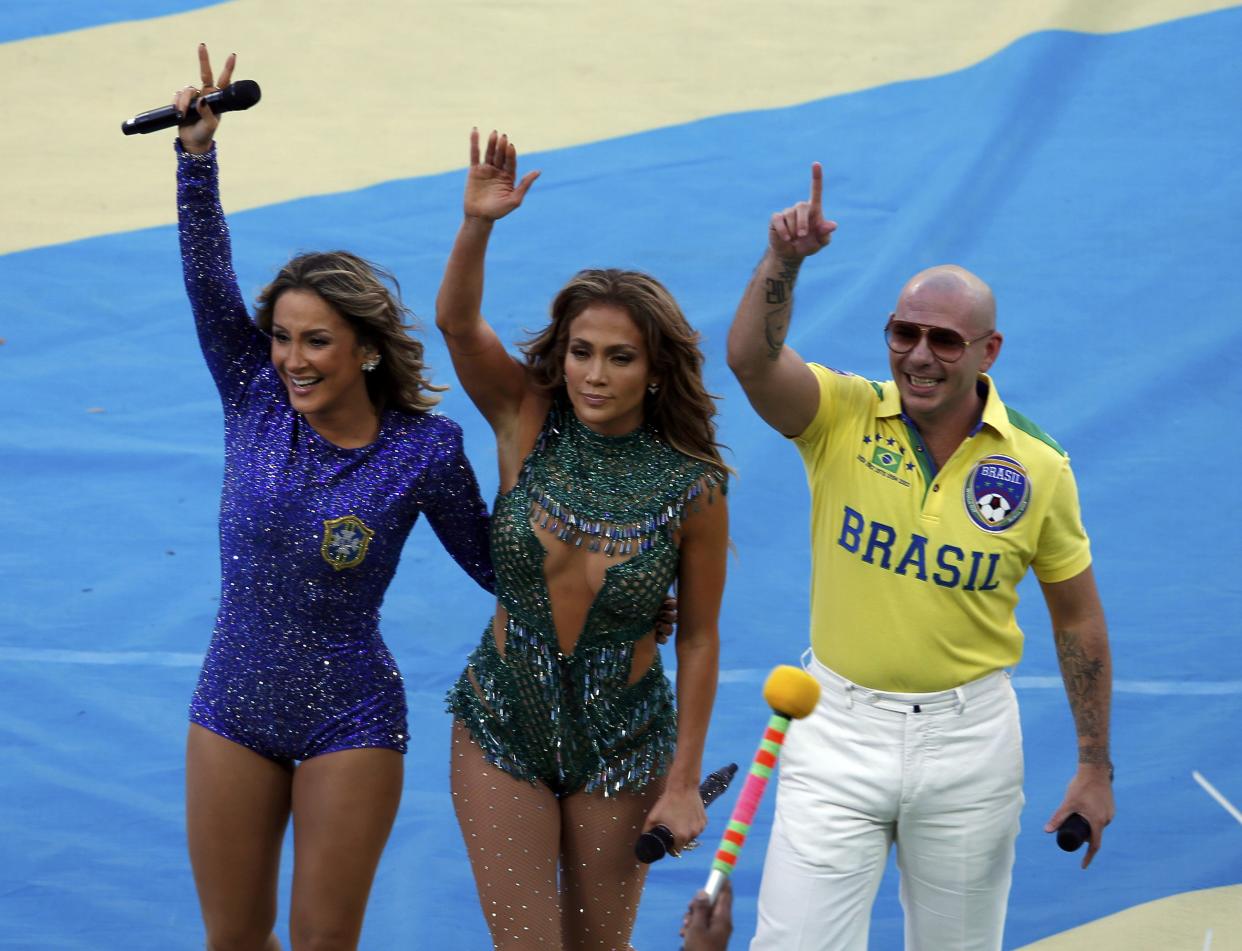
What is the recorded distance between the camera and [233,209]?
786cm

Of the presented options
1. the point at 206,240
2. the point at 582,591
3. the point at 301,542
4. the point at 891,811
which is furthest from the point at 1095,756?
the point at 206,240

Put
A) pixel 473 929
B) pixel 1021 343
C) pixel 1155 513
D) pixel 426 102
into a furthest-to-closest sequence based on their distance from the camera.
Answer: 1. pixel 426 102
2. pixel 1021 343
3. pixel 1155 513
4. pixel 473 929

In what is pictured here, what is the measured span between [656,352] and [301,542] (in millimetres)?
812

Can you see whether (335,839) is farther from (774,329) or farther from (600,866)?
(774,329)

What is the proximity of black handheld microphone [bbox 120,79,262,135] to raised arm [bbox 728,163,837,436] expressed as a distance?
1124 mm

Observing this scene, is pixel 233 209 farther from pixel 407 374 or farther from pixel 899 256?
pixel 407 374

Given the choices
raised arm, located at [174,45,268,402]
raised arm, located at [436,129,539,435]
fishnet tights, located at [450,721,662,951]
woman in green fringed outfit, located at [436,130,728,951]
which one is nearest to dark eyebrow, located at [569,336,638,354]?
woman in green fringed outfit, located at [436,130,728,951]

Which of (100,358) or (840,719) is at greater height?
(100,358)

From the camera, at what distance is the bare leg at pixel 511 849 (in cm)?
336

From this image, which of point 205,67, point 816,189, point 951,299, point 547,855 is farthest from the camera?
point 205,67

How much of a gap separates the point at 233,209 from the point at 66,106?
4.45 feet

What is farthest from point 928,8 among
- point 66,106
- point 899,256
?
point 66,106

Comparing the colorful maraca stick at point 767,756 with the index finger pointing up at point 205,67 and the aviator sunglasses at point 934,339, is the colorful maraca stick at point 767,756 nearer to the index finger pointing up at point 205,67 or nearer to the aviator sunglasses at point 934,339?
the aviator sunglasses at point 934,339

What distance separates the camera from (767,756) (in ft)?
7.99
